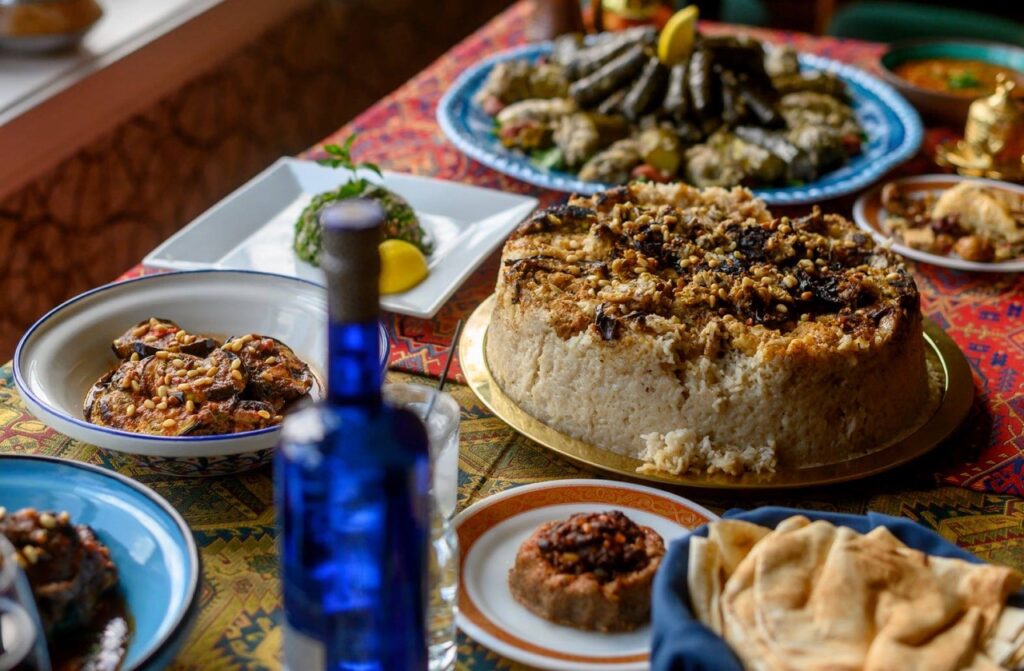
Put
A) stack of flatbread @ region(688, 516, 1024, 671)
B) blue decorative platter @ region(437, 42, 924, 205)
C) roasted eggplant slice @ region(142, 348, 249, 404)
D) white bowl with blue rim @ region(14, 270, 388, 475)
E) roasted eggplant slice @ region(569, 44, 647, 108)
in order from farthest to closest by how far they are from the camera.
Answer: roasted eggplant slice @ region(569, 44, 647, 108)
blue decorative platter @ region(437, 42, 924, 205)
roasted eggplant slice @ region(142, 348, 249, 404)
white bowl with blue rim @ region(14, 270, 388, 475)
stack of flatbread @ region(688, 516, 1024, 671)

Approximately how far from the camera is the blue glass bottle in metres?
0.93

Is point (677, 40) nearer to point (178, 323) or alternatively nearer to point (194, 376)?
point (178, 323)

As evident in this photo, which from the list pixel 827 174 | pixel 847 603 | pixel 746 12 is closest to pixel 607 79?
pixel 827 174

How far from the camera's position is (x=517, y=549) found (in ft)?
4.50

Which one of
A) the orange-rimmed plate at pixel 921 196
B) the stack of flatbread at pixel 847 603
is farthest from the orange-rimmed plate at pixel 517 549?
the orange-rimmed plate at pixel 921 196

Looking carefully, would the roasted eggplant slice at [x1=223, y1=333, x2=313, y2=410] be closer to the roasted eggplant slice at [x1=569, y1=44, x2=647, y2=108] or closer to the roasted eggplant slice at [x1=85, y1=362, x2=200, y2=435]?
the roasted eggplant slice at [x1=85, y1=362, x2=200, y2=435]

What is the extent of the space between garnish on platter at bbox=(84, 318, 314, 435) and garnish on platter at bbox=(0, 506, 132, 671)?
0.30 meters

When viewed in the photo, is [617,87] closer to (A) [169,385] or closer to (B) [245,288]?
(B) [245,288]

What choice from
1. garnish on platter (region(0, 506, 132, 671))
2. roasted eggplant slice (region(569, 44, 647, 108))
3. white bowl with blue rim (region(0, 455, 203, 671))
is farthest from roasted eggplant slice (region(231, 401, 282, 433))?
roasted eggplant slice (region(569, 44, 647, 108))

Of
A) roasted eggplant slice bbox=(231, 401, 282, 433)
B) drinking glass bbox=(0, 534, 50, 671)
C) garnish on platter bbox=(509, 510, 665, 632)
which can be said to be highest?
drinking glass bbox=(0, 534, 50, 671)

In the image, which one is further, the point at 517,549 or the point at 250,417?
the point at 250,417

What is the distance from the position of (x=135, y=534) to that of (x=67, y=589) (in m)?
0.14

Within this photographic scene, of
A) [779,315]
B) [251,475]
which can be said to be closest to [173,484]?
[251,475]

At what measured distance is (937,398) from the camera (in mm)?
1717
